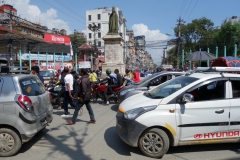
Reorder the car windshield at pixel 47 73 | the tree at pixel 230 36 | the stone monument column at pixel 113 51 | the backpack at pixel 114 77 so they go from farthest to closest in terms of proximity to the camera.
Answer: the tree at pixel 230 36 → the car windshield at pixel 47 73 → the stone monument column at pixel 113 51 → the backpack at pixel 114 77

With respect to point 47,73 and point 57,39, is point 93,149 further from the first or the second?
point 57,39

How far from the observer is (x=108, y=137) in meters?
5.34

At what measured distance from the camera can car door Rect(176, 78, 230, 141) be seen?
160 inches

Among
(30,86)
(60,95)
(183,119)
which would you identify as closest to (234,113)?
(183,119)

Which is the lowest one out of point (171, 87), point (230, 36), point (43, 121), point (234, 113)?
point (43, 121)

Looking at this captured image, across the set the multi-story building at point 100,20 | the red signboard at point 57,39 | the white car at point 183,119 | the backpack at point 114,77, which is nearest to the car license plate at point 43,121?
the white car at point 183,119

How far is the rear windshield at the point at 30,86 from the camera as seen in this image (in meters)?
4.32

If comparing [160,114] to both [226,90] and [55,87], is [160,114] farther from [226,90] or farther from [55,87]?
[55,87]

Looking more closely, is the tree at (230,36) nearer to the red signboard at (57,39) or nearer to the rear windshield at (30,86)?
the red signboard at (57,39)

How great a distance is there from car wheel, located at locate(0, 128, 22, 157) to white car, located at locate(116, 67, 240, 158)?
6.96 feet

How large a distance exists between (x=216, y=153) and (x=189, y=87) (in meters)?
1.50

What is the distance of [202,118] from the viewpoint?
4094mm

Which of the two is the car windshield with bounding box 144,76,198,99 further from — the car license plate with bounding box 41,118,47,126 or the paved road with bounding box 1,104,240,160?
the car license plate with bounding box 41,118,47,126

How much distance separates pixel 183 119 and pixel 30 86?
10.9ft
